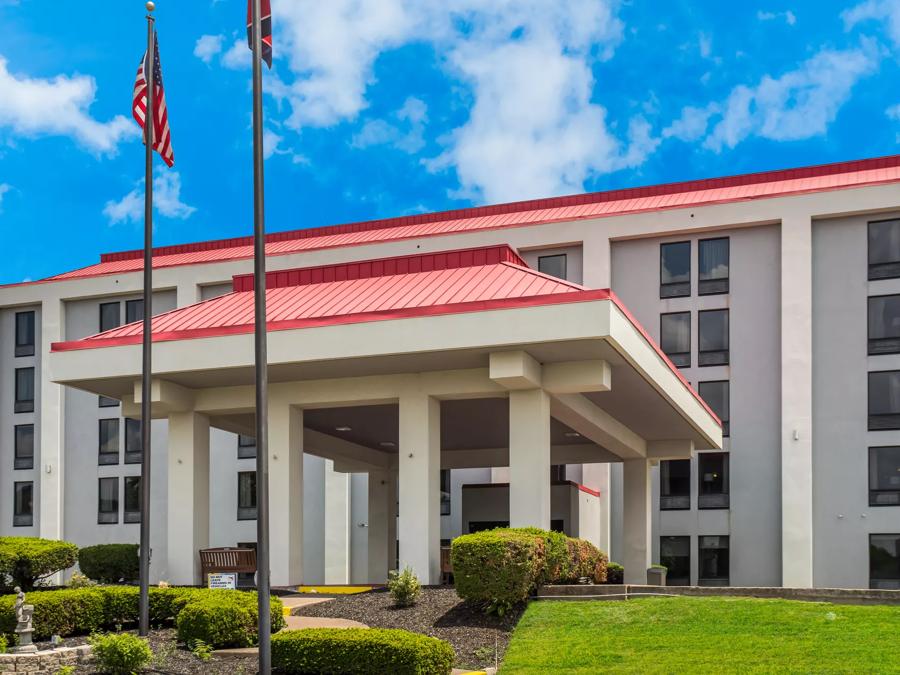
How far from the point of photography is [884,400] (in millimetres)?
37844

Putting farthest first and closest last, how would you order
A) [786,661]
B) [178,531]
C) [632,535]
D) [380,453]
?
[380,453] < [632,535] < [178,531] < [786,661]

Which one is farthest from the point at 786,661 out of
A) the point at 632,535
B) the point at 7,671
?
the point at 632,535

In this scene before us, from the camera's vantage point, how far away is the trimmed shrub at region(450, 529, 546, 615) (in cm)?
1847

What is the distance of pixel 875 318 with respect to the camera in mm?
38250

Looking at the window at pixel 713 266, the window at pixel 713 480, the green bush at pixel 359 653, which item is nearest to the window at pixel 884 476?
the window at pixel 713 480

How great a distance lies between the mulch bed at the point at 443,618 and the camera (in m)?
16.8

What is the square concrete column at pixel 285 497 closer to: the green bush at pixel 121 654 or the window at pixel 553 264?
the green bush at pixel 121 654

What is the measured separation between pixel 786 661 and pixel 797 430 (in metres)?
24.1

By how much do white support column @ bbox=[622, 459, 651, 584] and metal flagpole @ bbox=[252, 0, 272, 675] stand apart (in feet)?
73.8

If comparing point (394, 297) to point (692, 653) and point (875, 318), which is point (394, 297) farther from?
point (875, 318)

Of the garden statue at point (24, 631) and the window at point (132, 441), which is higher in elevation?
the window at point (132, 441)

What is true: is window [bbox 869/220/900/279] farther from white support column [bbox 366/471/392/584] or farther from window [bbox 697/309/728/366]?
white support column [bbox 366/471/392/584]

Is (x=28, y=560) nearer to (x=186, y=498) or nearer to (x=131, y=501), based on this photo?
(x=186, y=498)

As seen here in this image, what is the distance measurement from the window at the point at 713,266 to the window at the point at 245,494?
19881mm
